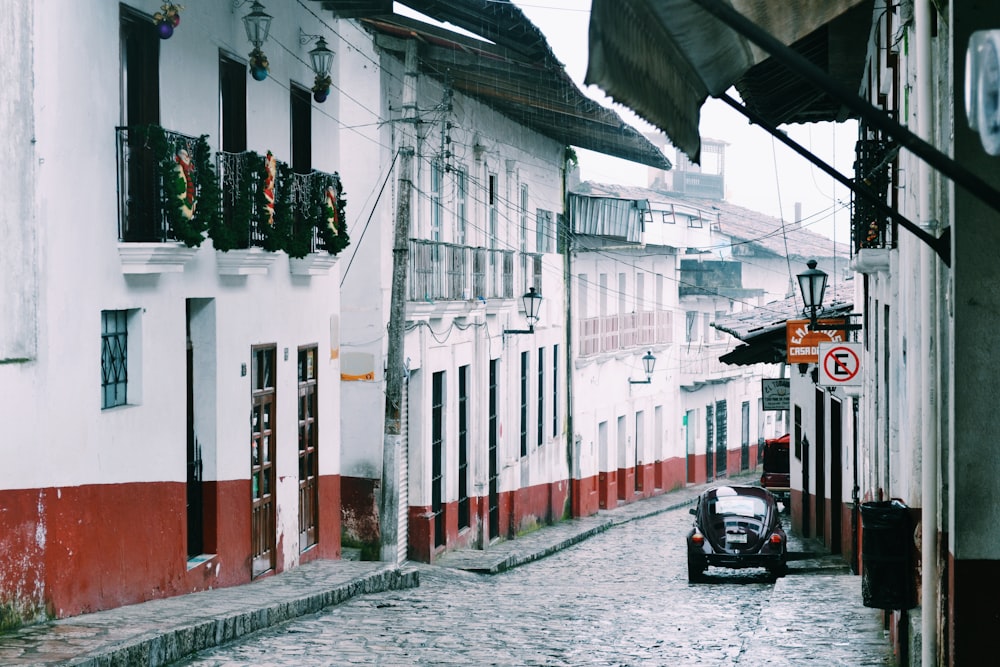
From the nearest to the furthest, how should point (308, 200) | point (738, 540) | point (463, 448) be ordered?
point (308, 200), point (738, 540), point (463, 448)

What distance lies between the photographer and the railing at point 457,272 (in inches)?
806

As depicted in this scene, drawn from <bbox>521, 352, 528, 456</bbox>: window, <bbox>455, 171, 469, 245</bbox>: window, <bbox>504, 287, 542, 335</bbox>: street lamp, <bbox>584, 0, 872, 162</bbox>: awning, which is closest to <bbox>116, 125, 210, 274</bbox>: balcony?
<bbox>584, 0, 872, 162</bbox>: awning

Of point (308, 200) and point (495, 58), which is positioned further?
point (495, 58)

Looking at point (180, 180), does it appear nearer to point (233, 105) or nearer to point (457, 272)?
point (233, 105)

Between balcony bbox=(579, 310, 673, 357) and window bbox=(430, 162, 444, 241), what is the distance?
38.3 feet

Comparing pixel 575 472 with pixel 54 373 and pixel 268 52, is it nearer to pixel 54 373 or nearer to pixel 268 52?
pixel 268 52

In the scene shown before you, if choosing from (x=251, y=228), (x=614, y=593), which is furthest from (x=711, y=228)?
(x=251, y=228)

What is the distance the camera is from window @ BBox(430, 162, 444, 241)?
73.8ft

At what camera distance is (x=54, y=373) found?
34.6 ft

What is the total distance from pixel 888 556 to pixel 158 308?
23.7 ft

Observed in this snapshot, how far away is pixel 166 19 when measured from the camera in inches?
474

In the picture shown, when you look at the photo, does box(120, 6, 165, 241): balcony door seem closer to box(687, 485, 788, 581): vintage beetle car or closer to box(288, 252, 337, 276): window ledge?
box(288, 252, 337, 276): window ledge

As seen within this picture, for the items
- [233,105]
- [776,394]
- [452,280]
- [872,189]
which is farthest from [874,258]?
[776,394]

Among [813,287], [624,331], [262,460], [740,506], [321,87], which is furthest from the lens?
[624,331]
